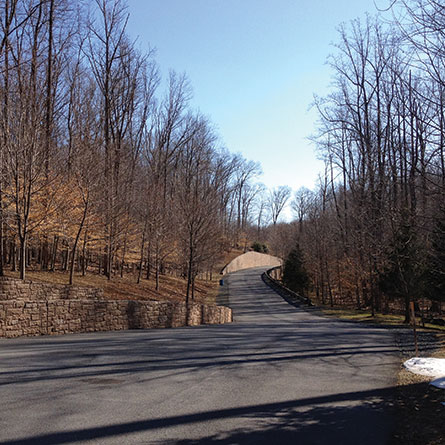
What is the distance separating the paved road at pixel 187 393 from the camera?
16.1 feet

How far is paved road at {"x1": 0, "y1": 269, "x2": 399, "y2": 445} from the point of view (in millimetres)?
4922

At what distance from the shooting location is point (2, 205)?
16406mm

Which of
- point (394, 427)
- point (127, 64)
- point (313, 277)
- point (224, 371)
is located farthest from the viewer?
point (313, 277)

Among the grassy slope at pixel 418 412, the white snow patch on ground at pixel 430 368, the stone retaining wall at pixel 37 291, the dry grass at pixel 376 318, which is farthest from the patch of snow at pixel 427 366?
the dry grass at pixel 376 318

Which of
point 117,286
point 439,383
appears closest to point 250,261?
point 117,286

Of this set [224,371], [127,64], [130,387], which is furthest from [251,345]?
[127,64]

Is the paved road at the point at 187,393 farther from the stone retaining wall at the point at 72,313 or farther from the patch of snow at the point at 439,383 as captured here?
the stone retaining wall at the point at 72,313

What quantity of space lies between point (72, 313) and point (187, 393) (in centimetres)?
787

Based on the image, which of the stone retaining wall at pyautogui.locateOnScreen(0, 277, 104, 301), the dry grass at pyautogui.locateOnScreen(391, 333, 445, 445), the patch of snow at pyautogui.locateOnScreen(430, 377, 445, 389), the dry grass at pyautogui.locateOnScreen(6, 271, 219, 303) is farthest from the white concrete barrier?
the dry grass at pyautogui.locateOnScreen(391, 333, 445, 445)

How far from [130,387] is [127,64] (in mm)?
28455

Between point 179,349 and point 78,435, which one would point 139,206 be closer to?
point 179,349

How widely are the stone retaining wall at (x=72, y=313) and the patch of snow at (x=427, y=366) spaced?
9039 mm

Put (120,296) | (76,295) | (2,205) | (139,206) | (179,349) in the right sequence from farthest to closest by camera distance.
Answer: (139,206) → (120,296) → (76,295) → (2,205) → (179,349)

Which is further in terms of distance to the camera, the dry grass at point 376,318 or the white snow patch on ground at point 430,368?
the dry grass at point 376,318
